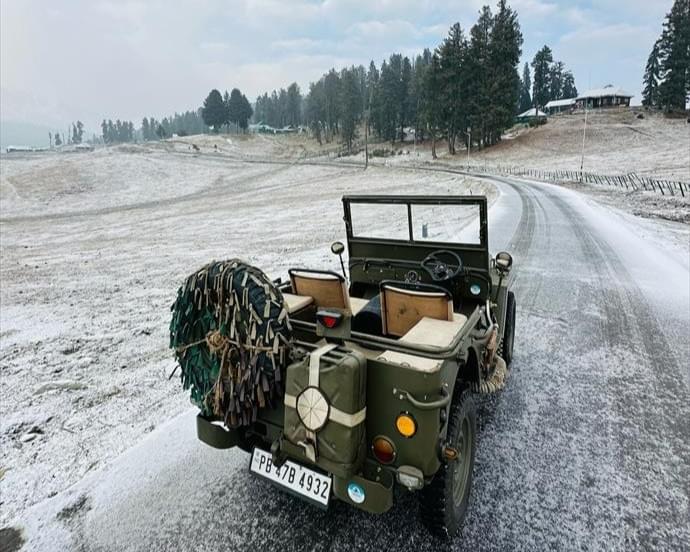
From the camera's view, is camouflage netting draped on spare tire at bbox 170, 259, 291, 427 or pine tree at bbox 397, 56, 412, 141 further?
pine tree at bbox 397, 56, 412, 141

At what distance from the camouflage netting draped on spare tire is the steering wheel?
228 centimetres

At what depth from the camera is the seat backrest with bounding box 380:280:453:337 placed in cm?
329

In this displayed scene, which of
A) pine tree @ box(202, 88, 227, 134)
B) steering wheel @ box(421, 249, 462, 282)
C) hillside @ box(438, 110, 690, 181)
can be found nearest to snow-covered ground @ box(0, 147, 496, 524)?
steering wheel @ box(421, 249, 462, 282)

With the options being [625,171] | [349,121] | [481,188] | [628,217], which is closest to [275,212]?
[481,188]

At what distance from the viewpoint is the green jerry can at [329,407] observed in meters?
2.32

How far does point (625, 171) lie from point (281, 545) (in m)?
47.5

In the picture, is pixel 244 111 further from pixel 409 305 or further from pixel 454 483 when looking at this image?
pixel 454 483

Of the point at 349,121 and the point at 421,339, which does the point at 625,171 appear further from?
the point at 349,121

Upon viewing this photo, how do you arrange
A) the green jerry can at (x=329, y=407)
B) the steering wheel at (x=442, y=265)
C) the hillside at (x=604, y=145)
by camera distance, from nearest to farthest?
the green jerry can at (x=329, y=407) → the steering wheel at (x=442, y=265) → the hillside at (x=604, y=145)

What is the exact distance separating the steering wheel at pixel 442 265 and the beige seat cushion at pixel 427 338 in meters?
1.01

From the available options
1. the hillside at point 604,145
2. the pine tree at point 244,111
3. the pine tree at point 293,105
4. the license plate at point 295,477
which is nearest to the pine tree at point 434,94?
the hillside at point 604,145

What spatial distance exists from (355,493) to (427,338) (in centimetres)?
109

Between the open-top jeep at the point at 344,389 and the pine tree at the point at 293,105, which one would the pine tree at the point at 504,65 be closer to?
the open-top jeep at the point at 344,389

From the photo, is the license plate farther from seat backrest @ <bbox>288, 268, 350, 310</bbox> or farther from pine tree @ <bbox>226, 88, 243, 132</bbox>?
pine tree @ <bbox>226, 88, 243, 132</bbox>
